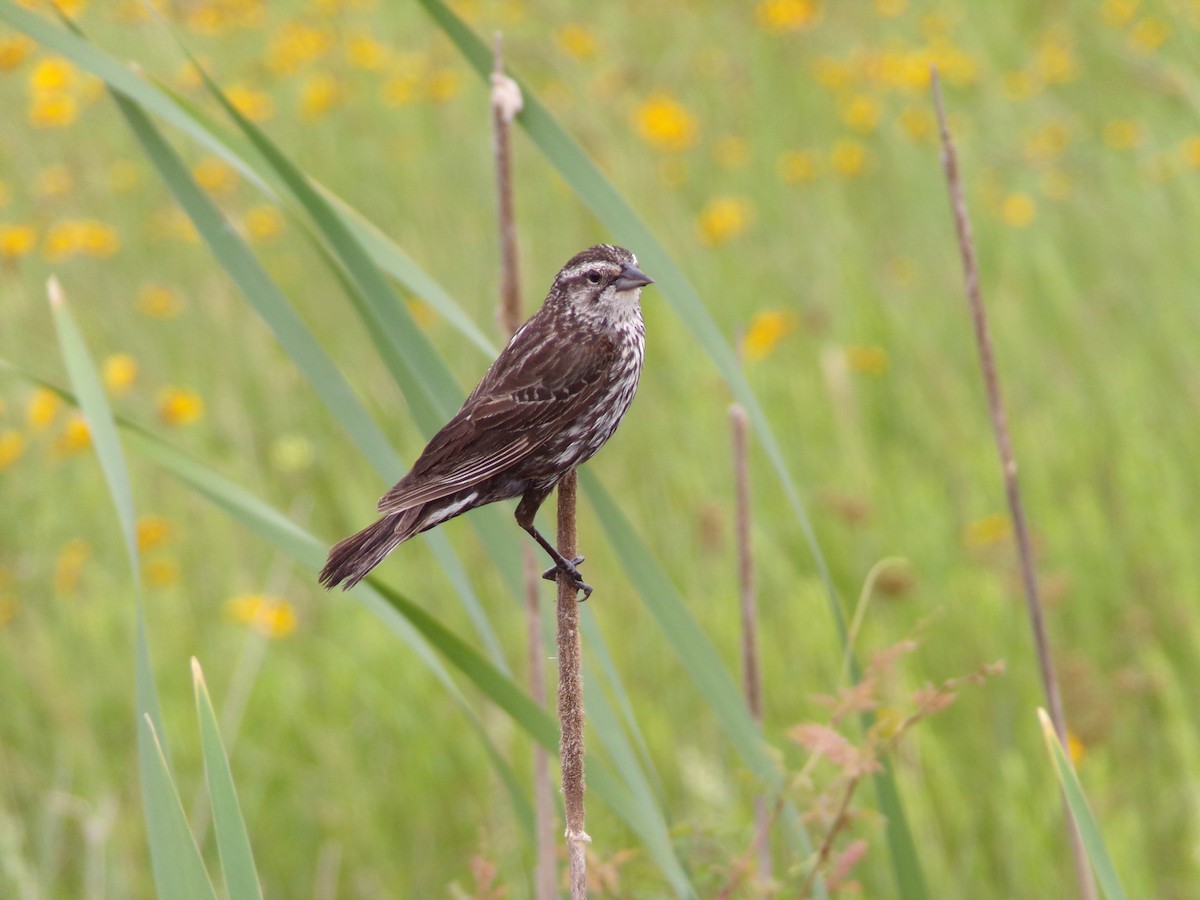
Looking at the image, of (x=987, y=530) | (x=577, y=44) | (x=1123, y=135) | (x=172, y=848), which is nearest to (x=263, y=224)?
(x=577, y=44)

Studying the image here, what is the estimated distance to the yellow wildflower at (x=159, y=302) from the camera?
5875 mm

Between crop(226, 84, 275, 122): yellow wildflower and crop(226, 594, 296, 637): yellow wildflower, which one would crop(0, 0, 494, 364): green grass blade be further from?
crop(226, 84, 275, 122): yellow wildflower

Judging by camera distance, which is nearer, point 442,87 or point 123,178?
point 123,178

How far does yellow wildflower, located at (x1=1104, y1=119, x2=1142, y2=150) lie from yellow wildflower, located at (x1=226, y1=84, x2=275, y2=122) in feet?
14.2

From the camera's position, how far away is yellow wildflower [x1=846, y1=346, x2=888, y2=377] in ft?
17.2

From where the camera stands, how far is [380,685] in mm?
3893

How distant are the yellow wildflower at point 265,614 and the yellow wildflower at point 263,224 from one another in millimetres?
2917

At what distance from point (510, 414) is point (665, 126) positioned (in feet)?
17.5

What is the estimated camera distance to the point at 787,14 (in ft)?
24.9

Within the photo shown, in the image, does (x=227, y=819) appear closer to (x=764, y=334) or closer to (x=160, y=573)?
(x=160, y=573)

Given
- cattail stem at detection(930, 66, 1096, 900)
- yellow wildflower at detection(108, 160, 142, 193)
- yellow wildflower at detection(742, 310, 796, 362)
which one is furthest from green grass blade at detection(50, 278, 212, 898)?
yellow wildflower at detection(108, 160, 142, 193)

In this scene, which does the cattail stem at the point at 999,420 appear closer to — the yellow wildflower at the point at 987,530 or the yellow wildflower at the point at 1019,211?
the yellow wildflower at the point at 987,530

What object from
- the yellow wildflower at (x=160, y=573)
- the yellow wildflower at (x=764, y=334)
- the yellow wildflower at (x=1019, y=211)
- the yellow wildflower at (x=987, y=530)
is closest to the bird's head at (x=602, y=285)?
the yellow wildflower at (x=987, y=530)

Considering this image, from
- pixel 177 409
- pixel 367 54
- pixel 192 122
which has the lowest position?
pixel 192 122
